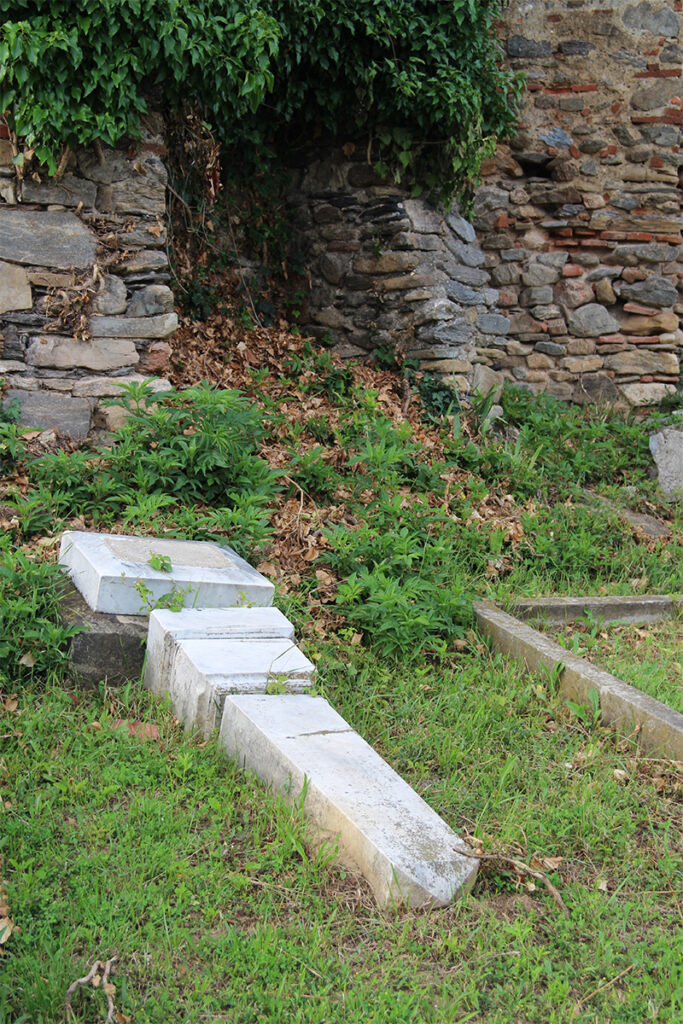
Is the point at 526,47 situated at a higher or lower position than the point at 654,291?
higher

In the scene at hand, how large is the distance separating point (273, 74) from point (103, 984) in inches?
214

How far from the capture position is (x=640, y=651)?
3.88 metres

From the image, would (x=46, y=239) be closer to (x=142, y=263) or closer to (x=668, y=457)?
(x=142, y=263)

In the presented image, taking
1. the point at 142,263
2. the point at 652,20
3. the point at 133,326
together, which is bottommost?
the point at 133,326

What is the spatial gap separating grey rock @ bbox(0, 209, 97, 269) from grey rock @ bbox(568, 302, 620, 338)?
4.33 metres

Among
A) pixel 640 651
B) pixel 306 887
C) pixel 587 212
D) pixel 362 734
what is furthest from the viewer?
pixel 587 212

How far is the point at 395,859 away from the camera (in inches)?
Result: 84.7

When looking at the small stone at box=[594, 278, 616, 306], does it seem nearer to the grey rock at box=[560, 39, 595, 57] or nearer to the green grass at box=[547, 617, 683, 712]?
the grey rock at box=[560, 39, 595, 57]

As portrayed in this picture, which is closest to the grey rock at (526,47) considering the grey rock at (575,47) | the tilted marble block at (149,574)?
the grey rock at (575,47)

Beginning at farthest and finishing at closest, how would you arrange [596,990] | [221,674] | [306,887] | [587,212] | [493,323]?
[587,212]
[493,323]
[221,674]
[306,887]
[596,990]

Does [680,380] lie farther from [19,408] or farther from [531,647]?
[19,408]

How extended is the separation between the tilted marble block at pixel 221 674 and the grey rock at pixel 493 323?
458 cm

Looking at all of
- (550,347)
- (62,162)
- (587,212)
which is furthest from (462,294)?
(62,162)

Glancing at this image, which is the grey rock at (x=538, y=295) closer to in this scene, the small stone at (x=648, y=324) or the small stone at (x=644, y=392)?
the small stone at (x=648, y=324)
